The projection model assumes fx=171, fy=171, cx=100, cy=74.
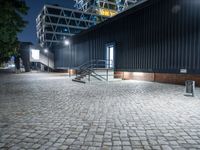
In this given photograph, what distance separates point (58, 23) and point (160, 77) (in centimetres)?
6614

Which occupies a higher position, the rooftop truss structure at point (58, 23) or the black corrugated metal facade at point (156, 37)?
the rooftop truss structure at point (58, 23)

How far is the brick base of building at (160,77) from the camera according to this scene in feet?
38.9

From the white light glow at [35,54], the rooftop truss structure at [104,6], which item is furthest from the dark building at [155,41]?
the rooftop truss structure at [104,6]

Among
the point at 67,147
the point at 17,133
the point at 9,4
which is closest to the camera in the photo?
the point at 67,147

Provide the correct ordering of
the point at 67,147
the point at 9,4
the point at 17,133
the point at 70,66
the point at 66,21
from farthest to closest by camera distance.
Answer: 1. the point at 66,21
2. the point at 70,66
3. the point at 9,4
4. the point at 17,133
5. the point at 67,147

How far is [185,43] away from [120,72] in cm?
765

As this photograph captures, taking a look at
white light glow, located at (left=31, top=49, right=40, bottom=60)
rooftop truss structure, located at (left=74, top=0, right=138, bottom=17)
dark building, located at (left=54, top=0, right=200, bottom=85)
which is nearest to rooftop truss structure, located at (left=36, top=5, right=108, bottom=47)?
rooftop truss structure, located at (left=74, top=0, right=138, bottom=17)

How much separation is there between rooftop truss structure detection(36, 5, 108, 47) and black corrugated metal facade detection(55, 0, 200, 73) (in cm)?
5387

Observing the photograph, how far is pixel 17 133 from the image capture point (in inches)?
146

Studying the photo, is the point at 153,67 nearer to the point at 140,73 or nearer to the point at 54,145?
the point at 140,73

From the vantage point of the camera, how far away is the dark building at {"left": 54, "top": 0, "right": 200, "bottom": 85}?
1109 centimetres

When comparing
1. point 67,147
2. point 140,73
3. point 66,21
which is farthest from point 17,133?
point 66,21

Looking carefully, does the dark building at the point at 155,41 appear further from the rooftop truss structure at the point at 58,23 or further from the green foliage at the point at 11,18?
the rooftop truss structure at the point at 58,23

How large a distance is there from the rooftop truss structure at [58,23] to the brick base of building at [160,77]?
54.8 m
